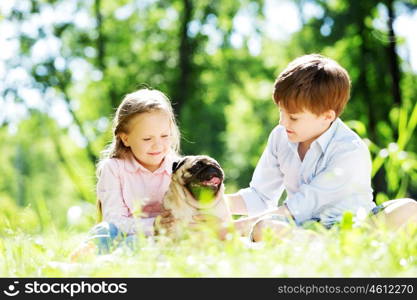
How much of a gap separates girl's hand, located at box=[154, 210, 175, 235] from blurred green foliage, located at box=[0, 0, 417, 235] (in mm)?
9957

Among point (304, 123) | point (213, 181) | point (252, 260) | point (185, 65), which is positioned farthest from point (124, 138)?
point (185, 65)

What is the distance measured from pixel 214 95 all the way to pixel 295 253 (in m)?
16.1

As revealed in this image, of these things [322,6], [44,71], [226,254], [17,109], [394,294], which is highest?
[322,6]

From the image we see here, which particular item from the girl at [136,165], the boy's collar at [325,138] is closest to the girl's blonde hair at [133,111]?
the girl at [136,165]

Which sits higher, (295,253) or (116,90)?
(116,90)

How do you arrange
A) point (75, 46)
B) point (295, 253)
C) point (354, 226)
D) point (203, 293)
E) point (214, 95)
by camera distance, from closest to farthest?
point (203, 293) < point (295, 253) < point (354, 226) < point (75, 46) < point (214, 95)

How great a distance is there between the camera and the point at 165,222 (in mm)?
3303

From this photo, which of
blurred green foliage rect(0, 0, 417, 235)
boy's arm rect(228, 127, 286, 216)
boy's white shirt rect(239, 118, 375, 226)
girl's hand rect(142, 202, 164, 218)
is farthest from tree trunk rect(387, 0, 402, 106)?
girl's hand rect(142, 202, 164, 218)

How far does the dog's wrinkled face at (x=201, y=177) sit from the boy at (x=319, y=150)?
349 mm

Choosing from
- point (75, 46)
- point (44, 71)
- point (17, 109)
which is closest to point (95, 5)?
point (75, 46)

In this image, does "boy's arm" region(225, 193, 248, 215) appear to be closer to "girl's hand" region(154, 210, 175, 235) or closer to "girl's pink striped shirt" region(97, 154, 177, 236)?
"girl's pink striped shirt" region(97, 154, 177, 236)

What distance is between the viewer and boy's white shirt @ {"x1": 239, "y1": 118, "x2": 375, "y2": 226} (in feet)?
11.2

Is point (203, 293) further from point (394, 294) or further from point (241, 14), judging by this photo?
point (241, 14)

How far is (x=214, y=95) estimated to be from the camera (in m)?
18.5
